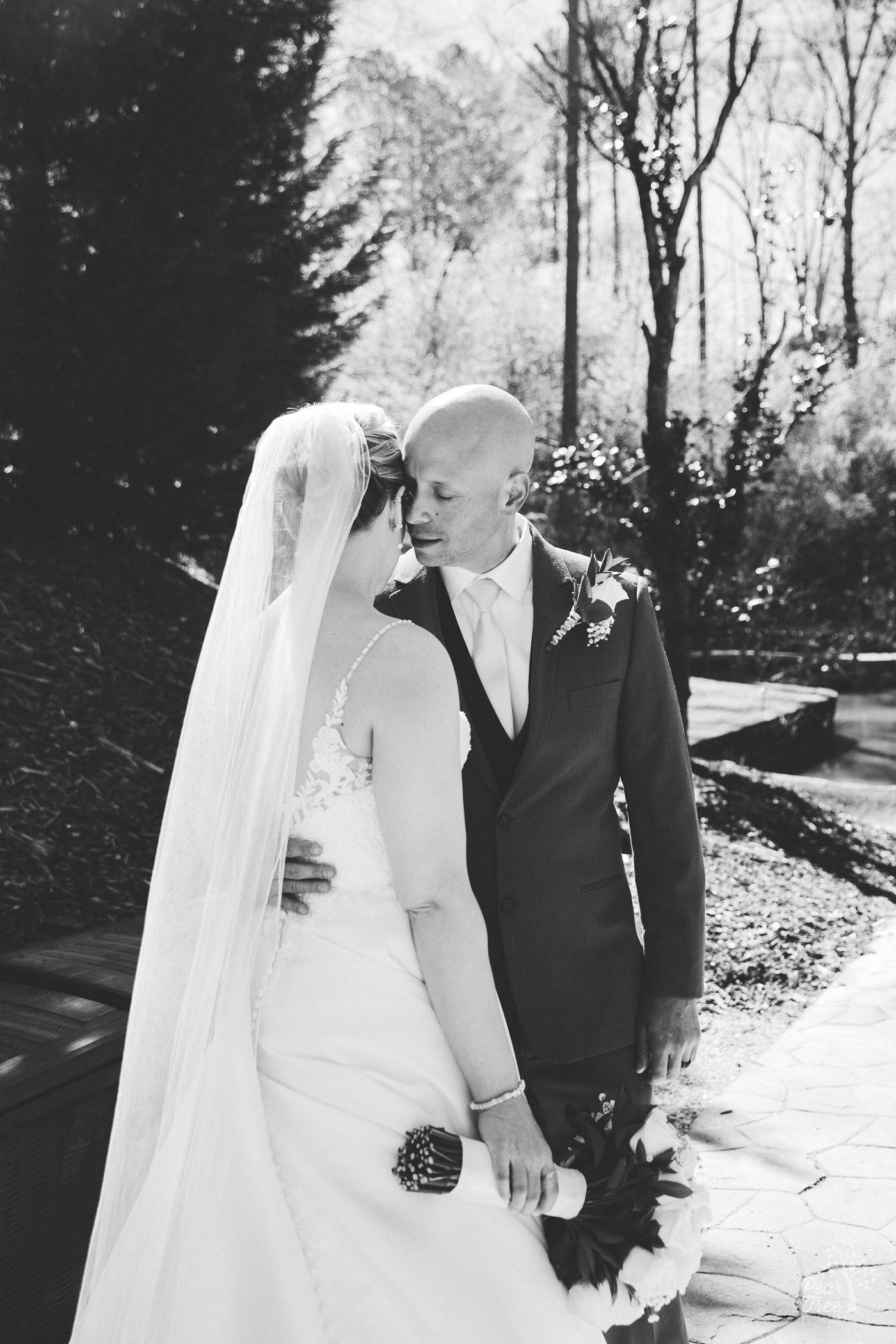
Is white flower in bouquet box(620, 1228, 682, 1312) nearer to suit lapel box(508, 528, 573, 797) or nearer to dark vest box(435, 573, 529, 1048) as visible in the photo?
dark vest box(435, 573, 529, 1048)

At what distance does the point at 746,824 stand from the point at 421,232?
2049 centimetres

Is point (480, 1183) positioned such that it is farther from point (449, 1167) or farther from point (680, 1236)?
point (680, 1236)

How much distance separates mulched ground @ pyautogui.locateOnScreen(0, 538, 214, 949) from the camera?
434cm

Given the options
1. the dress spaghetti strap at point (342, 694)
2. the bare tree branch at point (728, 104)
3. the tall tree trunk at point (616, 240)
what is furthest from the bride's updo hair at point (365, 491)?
the tall tree trunk at point (616, 240)

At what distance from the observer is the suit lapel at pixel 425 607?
2.26 m

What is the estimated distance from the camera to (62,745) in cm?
515

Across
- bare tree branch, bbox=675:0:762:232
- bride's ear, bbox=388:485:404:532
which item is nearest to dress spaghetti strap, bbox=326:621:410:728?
bride's ear, bbox=388:485:404:532

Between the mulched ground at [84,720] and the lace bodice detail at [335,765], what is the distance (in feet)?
8.53

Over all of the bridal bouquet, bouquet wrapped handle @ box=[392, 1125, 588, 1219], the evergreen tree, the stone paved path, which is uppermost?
the evergreen tree

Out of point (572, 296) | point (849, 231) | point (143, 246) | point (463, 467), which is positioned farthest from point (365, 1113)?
point (849, 231)

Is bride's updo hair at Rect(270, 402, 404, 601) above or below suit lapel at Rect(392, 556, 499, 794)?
above

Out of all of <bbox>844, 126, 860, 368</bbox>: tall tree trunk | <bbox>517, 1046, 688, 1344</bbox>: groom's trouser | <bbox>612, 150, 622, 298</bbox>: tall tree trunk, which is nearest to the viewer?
<bbox>517, 1046, 688, 1344</bbox>: groom's trouser

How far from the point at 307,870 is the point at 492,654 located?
0.72 metres

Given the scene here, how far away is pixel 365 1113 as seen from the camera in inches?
69.6
